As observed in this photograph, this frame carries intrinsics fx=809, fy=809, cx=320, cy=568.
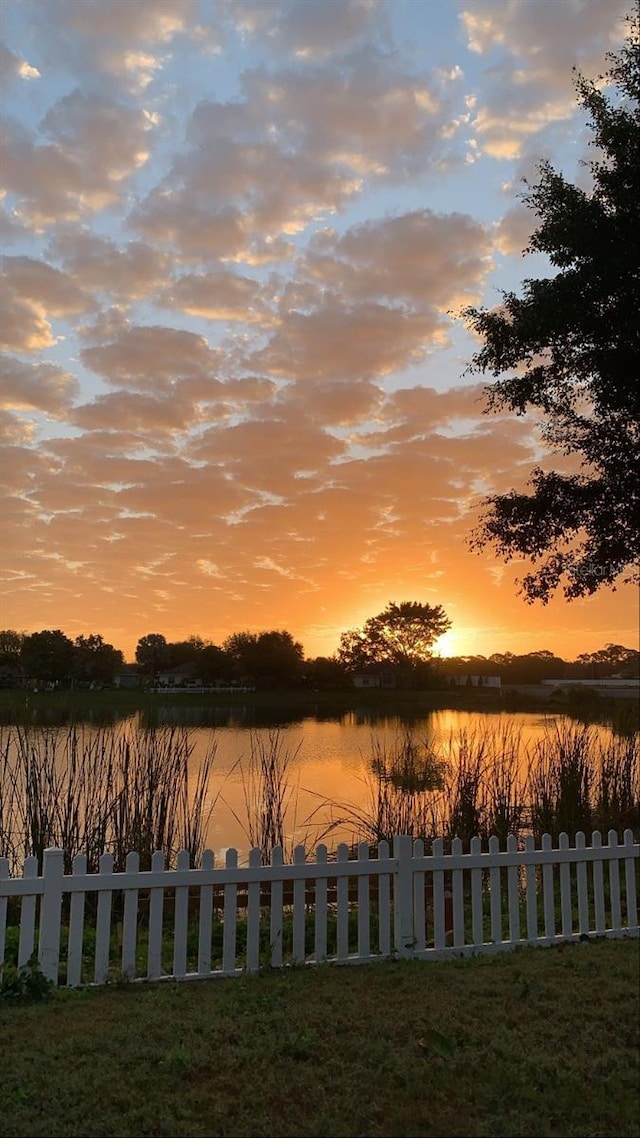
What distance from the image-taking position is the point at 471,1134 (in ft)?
9.62

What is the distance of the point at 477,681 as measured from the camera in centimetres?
8512

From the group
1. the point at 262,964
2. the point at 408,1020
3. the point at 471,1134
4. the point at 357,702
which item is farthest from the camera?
the point at 357,702

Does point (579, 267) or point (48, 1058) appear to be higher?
point (579, 267)

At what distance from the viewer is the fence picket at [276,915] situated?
5004 mm

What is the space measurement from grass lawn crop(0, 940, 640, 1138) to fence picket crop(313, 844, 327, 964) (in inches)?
12.1

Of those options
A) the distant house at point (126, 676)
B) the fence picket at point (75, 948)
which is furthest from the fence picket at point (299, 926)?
the distant house at point (126, 676)

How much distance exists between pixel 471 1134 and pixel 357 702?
188 ft

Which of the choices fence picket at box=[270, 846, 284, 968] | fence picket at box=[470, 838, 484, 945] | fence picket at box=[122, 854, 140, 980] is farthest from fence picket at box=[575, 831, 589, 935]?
fence picket at box=[122, 854, 140, 980]

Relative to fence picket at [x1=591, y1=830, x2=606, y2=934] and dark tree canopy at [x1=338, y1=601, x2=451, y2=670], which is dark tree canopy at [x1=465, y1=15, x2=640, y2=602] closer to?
fence picket at [x1=591, y1=830, x2=606, y2=934]

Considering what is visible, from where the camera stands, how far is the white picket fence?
4727 mm

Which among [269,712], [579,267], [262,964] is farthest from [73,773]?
[269,712]

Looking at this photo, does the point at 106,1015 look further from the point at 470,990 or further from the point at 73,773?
the point at 73,773

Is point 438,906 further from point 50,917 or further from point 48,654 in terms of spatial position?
point 48,654

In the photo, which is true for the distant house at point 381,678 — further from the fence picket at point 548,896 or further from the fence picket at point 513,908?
the fence picket at point 513,908
